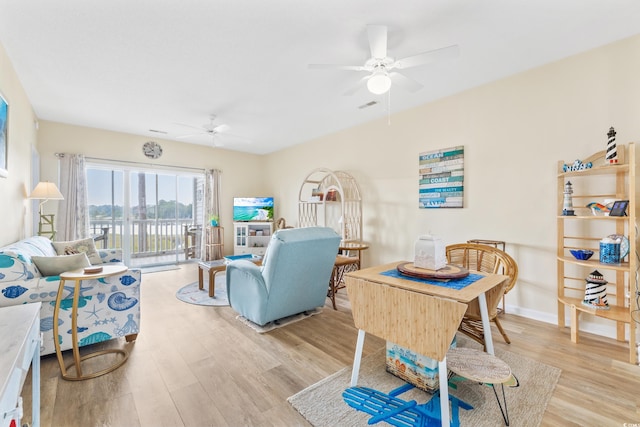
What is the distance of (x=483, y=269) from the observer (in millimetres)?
→ 2578

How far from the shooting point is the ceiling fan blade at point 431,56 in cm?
200

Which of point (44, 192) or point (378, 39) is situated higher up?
point (378, 39)

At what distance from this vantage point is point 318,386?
72.4 inches

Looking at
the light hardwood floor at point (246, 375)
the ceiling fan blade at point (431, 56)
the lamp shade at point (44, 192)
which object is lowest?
the light hardwood floor at point (246, 375)

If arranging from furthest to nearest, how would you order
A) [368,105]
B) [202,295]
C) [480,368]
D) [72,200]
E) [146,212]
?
[146,212] → [72,200] → [368,105] → [202,295] → [480,368]

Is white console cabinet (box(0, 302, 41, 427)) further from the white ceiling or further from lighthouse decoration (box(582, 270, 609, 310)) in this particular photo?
lighthouse decoration (box(582, 270, 609, 310))

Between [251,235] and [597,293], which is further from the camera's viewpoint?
[251,235]

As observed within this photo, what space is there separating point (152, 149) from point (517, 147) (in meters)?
6.00

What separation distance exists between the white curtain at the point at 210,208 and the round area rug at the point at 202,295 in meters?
1.79

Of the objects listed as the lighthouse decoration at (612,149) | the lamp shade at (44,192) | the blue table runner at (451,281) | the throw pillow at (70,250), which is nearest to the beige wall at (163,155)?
the lamp shade at (44,192)

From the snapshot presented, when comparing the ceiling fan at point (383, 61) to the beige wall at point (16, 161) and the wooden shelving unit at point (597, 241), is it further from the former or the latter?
the beige wall at point (16, 161)

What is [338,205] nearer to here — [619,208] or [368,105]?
[368,105]

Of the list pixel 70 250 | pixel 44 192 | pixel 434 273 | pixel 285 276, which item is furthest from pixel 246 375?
pixel 44 192

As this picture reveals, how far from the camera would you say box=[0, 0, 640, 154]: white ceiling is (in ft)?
6.62
